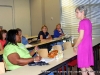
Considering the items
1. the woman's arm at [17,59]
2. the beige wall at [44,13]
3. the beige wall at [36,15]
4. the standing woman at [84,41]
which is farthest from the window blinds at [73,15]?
the woman's arm at [17,59]

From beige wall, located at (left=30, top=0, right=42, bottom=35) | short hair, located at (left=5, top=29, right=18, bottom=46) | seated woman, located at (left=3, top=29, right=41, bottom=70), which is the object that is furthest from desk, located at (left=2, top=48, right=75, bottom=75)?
beige wall, located at (left=30, top=0, right=42, bottom=35)

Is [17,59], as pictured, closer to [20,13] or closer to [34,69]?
[34,69]

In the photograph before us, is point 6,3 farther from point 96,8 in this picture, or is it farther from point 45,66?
point 45,66

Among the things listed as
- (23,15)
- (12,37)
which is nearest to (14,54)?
(12,37)

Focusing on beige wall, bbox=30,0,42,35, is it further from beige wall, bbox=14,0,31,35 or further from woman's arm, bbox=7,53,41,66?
woman's arm, bbox=7,53,41,66

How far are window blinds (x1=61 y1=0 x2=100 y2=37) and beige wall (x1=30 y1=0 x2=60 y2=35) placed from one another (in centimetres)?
36

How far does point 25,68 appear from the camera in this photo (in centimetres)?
260

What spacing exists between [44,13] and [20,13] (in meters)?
→ 1.28

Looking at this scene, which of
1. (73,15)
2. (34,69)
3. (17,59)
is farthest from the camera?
(73,15)

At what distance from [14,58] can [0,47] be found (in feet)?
7.24

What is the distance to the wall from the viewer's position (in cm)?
957

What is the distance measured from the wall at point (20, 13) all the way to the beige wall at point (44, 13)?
29 centimetres

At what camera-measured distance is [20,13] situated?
33.1 feet

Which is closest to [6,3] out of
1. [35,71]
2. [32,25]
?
[32,25]
